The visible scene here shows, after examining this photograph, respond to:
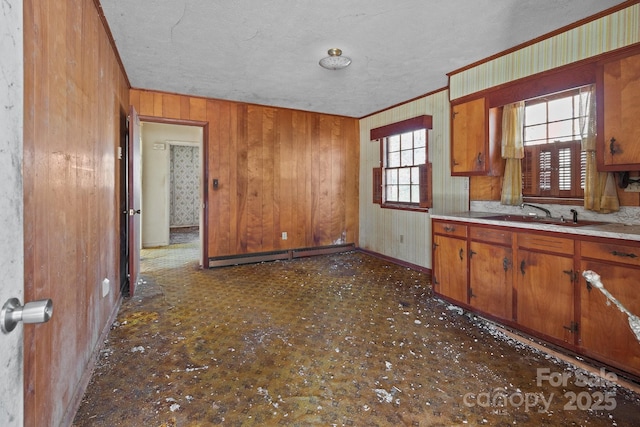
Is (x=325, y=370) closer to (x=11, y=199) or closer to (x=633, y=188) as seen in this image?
(x=11, y=199)

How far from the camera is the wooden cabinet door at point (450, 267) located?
300 centimetres

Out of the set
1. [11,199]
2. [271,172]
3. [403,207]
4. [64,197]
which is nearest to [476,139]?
[403,207]

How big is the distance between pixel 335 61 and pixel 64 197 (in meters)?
2.62

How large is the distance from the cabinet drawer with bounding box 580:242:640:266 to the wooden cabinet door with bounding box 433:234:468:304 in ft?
3.14

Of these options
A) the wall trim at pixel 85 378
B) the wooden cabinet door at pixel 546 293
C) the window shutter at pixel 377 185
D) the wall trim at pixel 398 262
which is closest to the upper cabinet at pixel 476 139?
the wooden cabinet door at pixel 546 293

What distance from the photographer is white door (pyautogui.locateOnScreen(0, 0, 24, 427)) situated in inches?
22.2

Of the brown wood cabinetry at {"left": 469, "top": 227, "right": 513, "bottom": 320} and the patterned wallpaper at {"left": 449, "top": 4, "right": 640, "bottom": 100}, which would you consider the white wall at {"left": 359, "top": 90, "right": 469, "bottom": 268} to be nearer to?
the patterned wallpaper at {"left": 449, "top": 4, "right": 640, "bottom": 100}

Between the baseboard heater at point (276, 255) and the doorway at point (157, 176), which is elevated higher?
the doorway at point (157, 176)

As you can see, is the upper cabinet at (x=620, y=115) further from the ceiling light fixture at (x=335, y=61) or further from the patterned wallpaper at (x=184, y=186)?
A: the patterned wallpaper at (x=184, y=186)

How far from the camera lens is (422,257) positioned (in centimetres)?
447

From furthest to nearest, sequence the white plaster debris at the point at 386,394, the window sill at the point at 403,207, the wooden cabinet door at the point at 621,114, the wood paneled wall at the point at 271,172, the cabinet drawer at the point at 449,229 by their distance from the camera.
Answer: the wood paneled wall at the point at 271,172
the window sill at the point at 403,207
the cabinet drawer at the point at 449,229
the wooden cabinet door at the point at 621,114
the white plaster debris at the point at 386,394

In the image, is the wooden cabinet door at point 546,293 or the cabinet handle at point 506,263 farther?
the cabinet handle at point 506,263

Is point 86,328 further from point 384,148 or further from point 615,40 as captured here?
point 384,148

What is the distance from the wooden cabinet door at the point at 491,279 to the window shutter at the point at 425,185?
152cm
